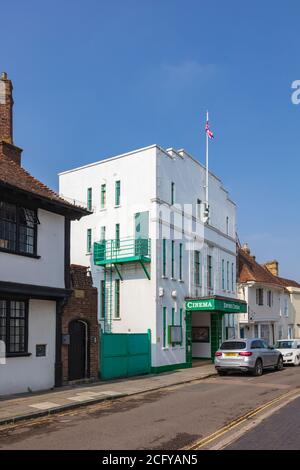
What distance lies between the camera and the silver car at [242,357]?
843 inches

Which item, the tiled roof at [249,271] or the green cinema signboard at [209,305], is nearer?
the green cinema signboard at [209,305]

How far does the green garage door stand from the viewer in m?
19.5

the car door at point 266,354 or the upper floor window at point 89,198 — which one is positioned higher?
the upper floor window at point 89,198

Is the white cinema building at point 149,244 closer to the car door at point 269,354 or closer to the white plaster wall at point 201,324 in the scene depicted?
the white plaster wall at point 201,324

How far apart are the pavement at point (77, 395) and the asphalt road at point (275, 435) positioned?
5177 mm

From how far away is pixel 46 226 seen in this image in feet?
56.0

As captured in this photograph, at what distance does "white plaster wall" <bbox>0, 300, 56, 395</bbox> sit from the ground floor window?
0.21 meters

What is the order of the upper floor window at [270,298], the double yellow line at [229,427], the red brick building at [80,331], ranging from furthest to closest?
the upper floor window at [270,298] < the red brick building at [80,331] < the double yellow line at [229,427]

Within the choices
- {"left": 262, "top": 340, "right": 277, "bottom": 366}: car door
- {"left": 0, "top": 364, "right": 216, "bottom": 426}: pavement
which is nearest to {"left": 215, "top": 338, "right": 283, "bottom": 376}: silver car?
{"left": 262, "top": 340, "right": 277, "bottom": 366}: car door

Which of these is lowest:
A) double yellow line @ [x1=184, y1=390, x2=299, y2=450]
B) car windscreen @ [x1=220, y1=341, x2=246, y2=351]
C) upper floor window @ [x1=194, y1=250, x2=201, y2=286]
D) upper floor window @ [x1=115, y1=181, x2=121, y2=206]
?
double yellow line @ [x1=184, y1=390, x2=299, y2=450]

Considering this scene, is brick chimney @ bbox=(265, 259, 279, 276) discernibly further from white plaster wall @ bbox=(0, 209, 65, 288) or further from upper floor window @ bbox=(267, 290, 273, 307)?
white plaster wall @ bbox=(0, 209, 65, 288)

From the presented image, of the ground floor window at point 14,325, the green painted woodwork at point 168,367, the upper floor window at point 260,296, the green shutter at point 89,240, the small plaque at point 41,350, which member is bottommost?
the green painted woodwork at point 168,367

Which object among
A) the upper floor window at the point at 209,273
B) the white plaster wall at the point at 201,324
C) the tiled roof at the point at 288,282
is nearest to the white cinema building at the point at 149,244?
the upper floor window at the point at 209,273
